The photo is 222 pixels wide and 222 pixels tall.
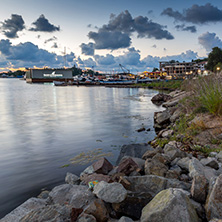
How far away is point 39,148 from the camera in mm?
13109

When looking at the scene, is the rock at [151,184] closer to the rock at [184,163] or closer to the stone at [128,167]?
the stone at [128,167]

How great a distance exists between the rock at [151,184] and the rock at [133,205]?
319mm

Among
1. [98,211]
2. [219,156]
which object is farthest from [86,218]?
[219,156]

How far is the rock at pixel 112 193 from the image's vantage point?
477cm

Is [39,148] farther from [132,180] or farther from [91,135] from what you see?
[132,180]

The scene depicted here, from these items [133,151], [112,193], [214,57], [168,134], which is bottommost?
[133,151]

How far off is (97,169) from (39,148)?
6.85 metres

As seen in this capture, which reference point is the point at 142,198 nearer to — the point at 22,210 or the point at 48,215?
the point at 48,215

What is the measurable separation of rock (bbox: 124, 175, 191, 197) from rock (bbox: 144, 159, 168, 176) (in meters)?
0.74

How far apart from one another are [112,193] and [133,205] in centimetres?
54

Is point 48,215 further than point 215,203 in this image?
Yes

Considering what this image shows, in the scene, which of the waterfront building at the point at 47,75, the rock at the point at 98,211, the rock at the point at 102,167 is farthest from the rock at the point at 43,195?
the waterfront building at the point at 47,75

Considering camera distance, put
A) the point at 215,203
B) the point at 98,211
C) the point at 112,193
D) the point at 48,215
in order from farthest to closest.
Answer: the point at 112,193 → the point at 98,211 → the point at 48,215 → the point at 215,203

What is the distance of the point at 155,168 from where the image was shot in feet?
21.0
